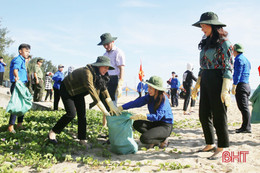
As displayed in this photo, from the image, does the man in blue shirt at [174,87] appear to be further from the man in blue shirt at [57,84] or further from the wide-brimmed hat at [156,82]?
the wide-brimmed hat at [156,82]

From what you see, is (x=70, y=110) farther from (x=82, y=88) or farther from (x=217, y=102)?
(x=217, y=102)

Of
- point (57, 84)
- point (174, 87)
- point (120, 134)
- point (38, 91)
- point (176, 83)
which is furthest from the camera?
point (174, 87)

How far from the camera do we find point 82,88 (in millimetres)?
3641

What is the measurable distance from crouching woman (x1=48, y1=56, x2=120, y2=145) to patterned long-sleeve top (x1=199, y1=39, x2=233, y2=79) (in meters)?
1.55

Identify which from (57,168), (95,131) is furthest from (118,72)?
(57,168)

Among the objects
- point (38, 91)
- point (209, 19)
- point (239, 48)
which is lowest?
point (38, 91)

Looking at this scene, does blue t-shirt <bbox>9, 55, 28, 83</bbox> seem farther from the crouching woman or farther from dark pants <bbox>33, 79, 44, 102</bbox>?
dark pants <bbox>33, 79, 44, 102</bbox>

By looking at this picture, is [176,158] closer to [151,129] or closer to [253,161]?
[151,129]

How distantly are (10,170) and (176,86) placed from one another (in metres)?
10.5

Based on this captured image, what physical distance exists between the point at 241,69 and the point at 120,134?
3086mm

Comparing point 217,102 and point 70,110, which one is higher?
point 217,102

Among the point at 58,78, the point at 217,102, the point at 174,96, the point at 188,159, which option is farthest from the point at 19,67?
the point at 174,96

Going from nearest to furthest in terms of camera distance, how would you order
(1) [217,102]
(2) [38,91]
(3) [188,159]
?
1. (1) [217,102]
2. (3) [188,159]
3. (2) [38,91]

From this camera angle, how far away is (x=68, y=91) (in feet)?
12.1
